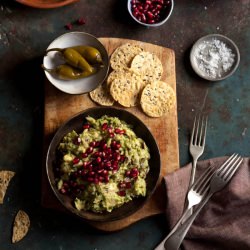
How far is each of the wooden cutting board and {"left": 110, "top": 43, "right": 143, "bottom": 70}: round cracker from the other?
0.05 m

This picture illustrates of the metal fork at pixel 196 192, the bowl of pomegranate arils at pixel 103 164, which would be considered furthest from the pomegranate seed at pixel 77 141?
the metal fork at pixel 196 192

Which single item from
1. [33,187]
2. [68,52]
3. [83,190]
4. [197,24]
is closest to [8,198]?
[33,187]

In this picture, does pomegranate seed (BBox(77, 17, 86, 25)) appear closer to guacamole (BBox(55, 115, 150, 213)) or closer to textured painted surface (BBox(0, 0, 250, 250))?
textured painted surface (BBox(0, 0, 250, 250))

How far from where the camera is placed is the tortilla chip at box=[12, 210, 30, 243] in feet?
11.4

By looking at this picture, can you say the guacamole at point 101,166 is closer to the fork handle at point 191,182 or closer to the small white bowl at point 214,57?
the fork handle at point 191,182

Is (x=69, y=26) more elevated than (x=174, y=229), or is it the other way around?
(x=69, y=26)

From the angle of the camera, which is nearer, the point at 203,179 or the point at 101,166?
the point at 101,166

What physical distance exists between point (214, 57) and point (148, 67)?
1.70 feet

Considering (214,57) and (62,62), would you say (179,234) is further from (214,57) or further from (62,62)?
(62,62)

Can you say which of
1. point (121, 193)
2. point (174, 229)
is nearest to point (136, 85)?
point (121, 193)

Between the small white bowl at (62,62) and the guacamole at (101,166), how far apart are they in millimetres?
244

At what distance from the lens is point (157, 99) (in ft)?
11.5

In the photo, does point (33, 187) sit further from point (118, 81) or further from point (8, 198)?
point (118, 81)

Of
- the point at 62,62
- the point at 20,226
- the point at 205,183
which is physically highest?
the point at 62,62
